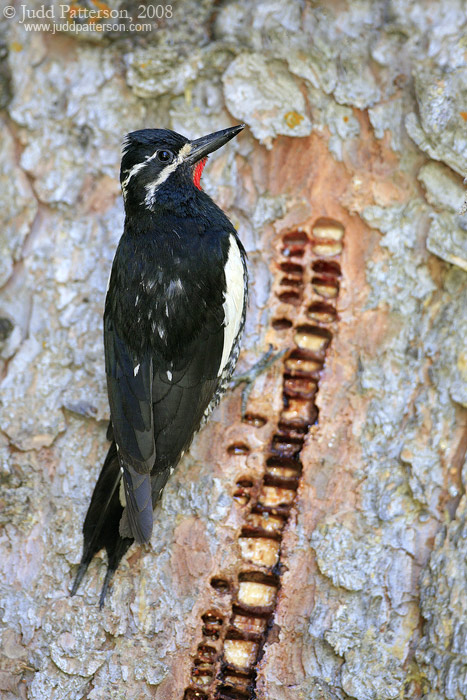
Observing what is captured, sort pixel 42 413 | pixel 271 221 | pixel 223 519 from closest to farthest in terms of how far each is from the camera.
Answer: pixel 223 519, pixel 42 413, pixel 271 221

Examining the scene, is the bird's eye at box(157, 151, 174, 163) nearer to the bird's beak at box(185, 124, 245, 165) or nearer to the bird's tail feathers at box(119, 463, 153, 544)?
the bird's beak at box(185, 124, 245, 165)

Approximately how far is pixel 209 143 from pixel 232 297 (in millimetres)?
619

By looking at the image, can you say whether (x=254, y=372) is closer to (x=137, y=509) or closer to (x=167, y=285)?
(x=167, y=285)

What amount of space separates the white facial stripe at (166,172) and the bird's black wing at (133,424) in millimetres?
602

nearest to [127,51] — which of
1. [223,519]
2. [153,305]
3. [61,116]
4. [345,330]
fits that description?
[61,116]

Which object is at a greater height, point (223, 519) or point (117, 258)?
point (117, 258)

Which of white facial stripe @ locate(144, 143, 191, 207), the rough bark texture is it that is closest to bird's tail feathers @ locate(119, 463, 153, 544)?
the rough bark texture

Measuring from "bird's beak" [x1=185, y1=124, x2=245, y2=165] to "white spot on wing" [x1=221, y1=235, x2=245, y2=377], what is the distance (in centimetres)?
36

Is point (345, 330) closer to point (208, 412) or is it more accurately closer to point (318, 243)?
point (318, 243)

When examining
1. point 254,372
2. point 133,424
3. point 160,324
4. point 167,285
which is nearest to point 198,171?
point 167,285

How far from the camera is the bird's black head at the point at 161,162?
292 cm

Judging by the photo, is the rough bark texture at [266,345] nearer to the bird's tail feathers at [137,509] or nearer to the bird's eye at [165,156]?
the bird's tail feathers at [137,509]

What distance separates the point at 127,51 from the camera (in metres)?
3.14

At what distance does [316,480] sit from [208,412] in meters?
0.49
